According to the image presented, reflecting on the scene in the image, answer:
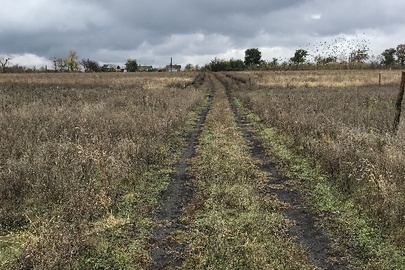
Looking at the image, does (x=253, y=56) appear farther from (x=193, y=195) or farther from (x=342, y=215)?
(x=342, y=215)

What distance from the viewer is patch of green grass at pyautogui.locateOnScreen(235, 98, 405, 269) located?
17.3ft

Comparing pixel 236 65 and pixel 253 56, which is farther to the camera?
pixel 253 56

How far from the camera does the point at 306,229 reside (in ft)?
20.4

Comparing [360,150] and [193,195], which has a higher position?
[360,150]

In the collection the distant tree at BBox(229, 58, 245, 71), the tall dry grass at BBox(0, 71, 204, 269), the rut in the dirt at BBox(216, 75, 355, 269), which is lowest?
the rut in the dirt at BBox(216, 75, 355, 269)

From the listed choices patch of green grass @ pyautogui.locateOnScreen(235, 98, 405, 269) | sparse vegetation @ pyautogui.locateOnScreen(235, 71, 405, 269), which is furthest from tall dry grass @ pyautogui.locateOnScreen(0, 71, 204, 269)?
sparse vegetation @ pyautogui.locateOnScreen(235, 71, 405, 269)

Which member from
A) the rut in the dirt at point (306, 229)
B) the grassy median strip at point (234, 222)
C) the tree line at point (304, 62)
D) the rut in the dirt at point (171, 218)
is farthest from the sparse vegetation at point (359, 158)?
the tree line at point (304, 62)

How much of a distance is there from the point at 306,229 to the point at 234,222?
115cm

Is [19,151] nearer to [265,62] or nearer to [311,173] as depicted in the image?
[311,173]

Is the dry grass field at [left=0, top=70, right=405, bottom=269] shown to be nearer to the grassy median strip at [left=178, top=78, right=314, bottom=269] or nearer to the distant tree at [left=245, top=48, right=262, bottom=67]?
the grassy median strip at [left=178, top=78, right=314, bottom=269]

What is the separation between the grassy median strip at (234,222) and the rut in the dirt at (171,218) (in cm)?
18

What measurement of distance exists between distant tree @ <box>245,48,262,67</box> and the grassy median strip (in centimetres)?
10317

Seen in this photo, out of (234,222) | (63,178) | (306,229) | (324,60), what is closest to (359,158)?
(306,229)

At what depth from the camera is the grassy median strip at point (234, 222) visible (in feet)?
16.8
